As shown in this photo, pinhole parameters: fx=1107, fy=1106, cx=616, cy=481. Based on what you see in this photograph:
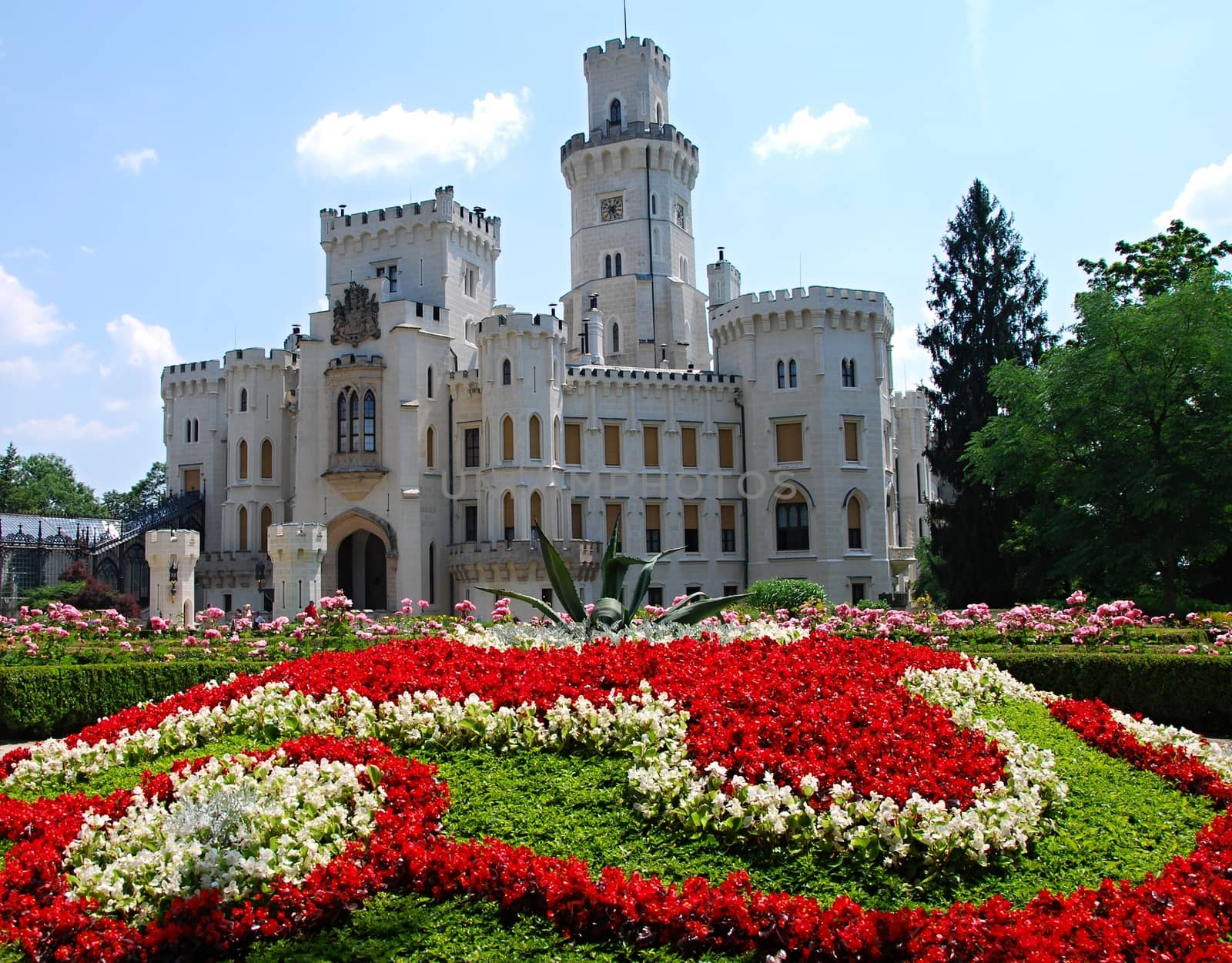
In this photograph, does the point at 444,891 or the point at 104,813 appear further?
the point at 104,813

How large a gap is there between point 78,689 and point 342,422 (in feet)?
84.9

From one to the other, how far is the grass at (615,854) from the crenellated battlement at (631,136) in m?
47.6

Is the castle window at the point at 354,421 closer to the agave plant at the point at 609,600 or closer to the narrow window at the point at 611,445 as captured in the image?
the narrow window at the point at 611,445

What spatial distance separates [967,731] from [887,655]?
3632mm

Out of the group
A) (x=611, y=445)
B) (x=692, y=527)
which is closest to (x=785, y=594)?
(x=692, y=527)

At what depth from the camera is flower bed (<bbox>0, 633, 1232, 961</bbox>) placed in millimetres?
6094

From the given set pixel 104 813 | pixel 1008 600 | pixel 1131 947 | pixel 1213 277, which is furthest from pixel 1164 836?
pixel 1008 600

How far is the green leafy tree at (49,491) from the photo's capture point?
75.6 metres

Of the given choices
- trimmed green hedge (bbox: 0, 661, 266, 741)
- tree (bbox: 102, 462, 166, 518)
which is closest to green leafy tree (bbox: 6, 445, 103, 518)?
tree (bbox: 102, 462, 166, 518)

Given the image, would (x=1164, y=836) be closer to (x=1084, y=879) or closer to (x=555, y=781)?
(x=1084, y=879)

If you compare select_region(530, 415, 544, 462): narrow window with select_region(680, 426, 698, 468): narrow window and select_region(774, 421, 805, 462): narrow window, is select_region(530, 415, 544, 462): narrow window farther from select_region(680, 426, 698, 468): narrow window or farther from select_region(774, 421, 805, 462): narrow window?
select_region(774, 421, 805, 462): narrow window

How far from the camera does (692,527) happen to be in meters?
45.6

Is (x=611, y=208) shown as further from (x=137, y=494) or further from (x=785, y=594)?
(x=137, y=494)

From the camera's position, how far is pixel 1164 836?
7.74 meters
